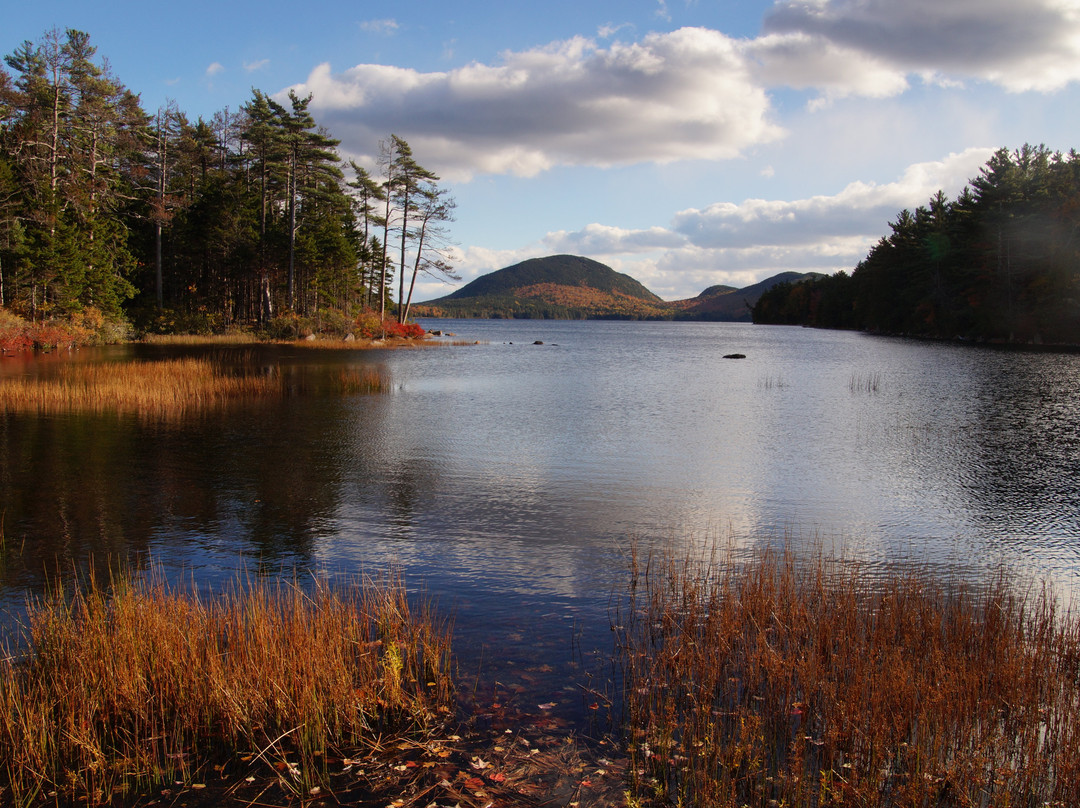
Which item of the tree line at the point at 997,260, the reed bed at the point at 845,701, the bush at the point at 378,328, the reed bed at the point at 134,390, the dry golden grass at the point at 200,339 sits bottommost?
the reed bed at the point at 845,701

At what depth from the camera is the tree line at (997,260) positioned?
57000 mm

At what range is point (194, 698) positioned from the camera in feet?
15.7

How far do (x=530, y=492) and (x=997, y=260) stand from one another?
68128 mm

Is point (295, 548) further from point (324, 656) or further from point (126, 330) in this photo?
point (126, 330)

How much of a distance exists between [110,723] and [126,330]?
51842 millimetres

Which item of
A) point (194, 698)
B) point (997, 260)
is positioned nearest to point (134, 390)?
point (194, 698)

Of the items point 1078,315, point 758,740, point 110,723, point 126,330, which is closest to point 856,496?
point 758,740

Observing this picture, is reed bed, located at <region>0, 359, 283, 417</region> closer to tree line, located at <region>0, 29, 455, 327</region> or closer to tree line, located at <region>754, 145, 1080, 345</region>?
tree line, located at <region>0, 29, 455, 327</region>

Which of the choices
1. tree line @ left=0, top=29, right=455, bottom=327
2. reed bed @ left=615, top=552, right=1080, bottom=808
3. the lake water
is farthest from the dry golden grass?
reed bed @ left=615, top=552, right=1080, bottom=808

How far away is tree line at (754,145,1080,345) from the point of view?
57000 millimetres

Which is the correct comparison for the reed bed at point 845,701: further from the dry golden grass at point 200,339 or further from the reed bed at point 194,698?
the dry golden grass at point 200,339

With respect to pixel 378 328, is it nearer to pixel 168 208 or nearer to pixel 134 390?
pixel 168 208

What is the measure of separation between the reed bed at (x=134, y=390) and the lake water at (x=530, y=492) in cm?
195

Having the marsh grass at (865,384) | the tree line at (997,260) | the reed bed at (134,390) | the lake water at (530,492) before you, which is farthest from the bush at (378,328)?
the tree line at (997,260)
